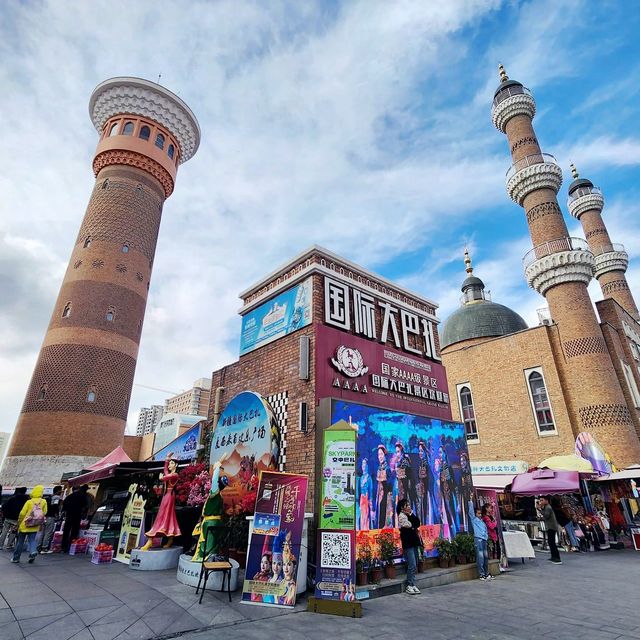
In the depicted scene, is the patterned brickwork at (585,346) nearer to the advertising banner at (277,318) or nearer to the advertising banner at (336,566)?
the advertising banner at (277,318)

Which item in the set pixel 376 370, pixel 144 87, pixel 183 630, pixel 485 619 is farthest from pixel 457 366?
pixel 144 87

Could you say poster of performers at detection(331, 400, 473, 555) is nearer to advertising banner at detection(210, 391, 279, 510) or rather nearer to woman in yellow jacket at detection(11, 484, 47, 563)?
advertising banner at detection(210, 391, 279, 510)

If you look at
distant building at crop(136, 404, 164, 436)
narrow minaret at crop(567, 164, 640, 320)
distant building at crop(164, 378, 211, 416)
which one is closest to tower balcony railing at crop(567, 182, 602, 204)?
narrow minaret at crop(567, 164, 640, 320)

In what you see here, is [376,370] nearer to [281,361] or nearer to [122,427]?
[281,361]

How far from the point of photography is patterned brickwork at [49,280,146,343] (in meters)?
23.0

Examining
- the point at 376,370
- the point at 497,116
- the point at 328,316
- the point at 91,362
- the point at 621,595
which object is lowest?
the point at 621,595

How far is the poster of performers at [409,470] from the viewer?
7.50 metres

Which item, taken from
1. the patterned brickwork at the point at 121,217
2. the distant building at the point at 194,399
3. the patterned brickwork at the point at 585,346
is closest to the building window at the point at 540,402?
the patterned brickwork at the point at 585,346

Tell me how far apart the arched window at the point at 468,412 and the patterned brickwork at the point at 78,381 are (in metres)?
20.2

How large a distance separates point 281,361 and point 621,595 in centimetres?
742

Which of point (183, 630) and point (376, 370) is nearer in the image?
point (183, 630)

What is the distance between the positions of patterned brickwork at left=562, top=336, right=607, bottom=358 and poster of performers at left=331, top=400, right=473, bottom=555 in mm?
13098

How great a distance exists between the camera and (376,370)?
9289 mm

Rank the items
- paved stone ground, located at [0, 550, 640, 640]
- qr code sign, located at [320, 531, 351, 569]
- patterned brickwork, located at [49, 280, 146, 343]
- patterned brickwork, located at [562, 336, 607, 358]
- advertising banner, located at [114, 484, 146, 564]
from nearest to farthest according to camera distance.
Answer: paved stone ground, located at [0, 550, 640, 640] < qr code sign, located at [320, 531, 351, 569] < advertising banner, located at [114, 484, 146, 564] < patterned brickwork, located at [562, 336, 607, 358] < patterned brickwork, located at [49, 280, 146, 343]
